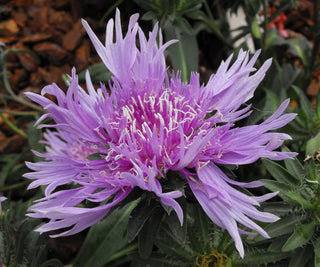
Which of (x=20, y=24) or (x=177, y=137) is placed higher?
(x=20, y=24)

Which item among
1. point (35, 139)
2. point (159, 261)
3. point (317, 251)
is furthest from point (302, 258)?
point (35, 139)

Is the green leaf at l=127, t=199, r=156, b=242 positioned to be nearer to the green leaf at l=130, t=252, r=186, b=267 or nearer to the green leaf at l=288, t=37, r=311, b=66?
the green leaf at l=130, t=252, r=186, b=267

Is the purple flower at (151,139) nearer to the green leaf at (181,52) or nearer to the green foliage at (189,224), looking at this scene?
the green foliage at (189,224)

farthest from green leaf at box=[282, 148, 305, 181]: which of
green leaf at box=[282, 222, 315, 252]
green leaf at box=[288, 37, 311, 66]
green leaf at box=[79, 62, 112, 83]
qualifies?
green leaf at box=[288, 37, 311, 66]

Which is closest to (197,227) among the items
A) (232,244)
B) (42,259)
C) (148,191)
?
(232,244)

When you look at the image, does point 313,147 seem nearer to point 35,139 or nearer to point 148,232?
point 148,232

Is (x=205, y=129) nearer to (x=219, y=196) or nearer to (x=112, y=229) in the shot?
(x=219, y=196)
